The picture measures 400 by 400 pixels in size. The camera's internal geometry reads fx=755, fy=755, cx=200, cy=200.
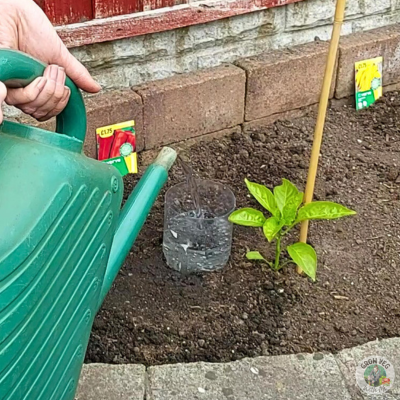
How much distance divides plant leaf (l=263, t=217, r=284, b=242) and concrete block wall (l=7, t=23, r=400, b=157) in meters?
0.87

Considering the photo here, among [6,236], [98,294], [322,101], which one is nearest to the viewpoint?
[6,236]

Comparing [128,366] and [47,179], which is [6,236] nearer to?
[47,179]

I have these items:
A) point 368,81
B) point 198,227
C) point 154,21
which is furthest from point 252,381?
point 368,81

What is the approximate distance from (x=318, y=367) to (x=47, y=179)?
1261 mm

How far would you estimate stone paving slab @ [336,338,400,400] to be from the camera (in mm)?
2092

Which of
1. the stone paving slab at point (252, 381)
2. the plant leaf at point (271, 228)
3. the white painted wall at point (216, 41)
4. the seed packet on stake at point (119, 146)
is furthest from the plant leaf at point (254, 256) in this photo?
the white painted wall at point (216, 41)

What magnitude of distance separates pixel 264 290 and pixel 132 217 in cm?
107

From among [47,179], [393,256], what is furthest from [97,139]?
[47,179]

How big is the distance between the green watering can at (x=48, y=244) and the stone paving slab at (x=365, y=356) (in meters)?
0.99

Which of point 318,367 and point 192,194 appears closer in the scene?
point 318,367

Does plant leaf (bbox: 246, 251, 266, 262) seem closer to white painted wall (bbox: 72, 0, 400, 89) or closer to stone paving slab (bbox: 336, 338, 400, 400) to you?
stone paving slab (bbox: 336, 338, 400, 400)

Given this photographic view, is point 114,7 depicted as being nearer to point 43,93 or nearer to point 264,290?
point 264,290

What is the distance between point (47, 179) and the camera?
1149 millimetres

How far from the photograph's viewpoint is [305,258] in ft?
7.48
